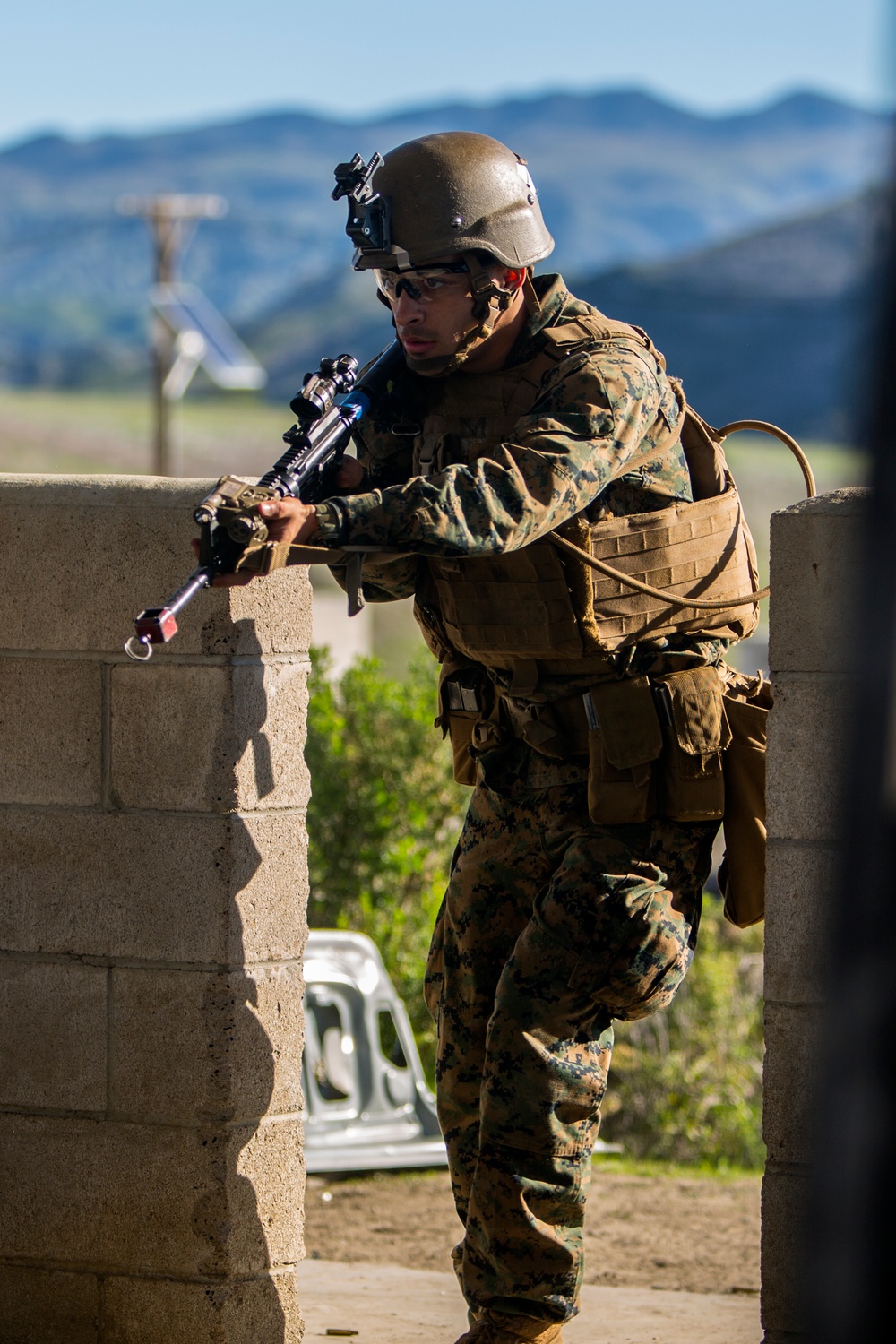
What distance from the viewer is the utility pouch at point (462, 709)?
3215mm

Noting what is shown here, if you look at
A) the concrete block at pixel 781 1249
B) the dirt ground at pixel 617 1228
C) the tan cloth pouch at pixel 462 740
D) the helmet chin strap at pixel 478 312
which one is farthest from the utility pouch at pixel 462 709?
the dirt ground at pixel 617 1228

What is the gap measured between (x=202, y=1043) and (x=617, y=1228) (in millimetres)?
2505

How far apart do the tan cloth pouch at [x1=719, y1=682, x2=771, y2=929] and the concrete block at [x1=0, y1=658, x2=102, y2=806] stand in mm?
1186

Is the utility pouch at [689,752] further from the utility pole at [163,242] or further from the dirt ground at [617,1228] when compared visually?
the utility pole at [163,242]

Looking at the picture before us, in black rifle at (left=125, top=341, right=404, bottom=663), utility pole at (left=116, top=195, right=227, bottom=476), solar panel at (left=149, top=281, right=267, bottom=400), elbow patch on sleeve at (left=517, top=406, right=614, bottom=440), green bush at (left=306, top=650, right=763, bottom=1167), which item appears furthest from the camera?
solar panel at (left=149, top=281, right=267, bottom=400)

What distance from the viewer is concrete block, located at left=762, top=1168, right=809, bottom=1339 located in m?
2.80

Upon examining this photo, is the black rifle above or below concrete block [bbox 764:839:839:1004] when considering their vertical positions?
above

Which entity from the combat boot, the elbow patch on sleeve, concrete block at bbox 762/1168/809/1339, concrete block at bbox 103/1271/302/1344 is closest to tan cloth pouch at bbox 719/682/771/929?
concrete block at bbox 762/1168/809/1339

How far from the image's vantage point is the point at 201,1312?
10.1ft

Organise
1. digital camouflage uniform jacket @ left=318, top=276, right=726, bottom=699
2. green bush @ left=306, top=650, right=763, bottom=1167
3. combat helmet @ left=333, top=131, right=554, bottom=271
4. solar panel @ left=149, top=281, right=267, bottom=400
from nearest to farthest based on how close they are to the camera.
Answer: digital camouflage uniform jacket @ left=318, top=276, right=726, bottom=699 < combat helmet @ left=333, top=131, right=554, bottom=271 < green bush @ left=306, top=650, right=763, bottom=1167 < solar panel @ left=149, top=281, right=267, bottom=400

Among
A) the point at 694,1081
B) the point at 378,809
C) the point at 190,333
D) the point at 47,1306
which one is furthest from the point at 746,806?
the point at 190,333

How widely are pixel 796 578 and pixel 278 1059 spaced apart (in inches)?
52.2

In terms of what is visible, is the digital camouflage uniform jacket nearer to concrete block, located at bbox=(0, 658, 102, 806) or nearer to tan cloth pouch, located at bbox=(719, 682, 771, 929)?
tan cloth pouch, located at bbox=(719, 682, 771, 929)

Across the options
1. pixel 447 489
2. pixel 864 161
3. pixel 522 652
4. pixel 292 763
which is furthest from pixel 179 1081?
pixel 864 161
